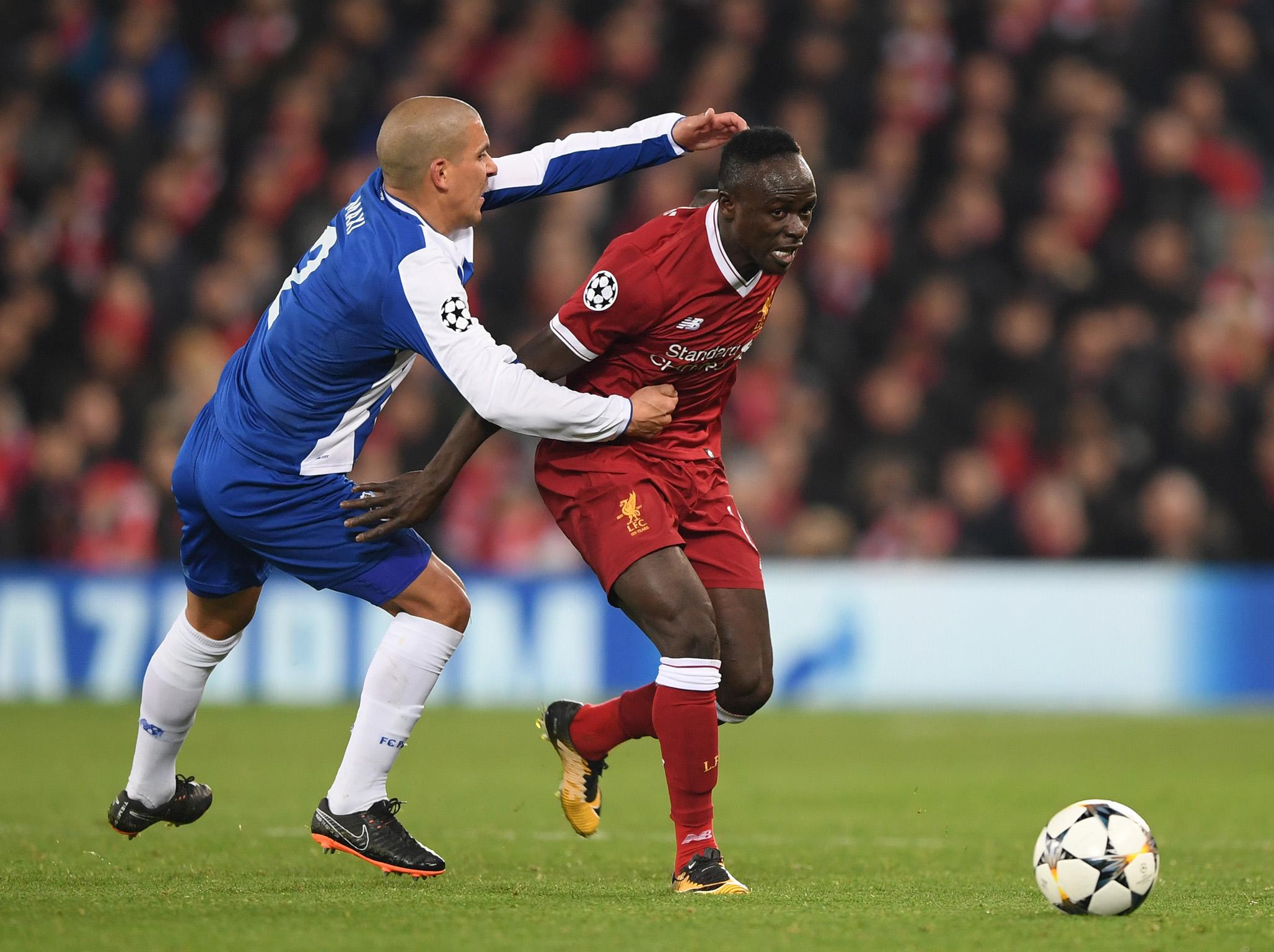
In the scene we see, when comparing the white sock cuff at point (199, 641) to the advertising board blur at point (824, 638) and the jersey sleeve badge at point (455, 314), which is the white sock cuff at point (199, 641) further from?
the advertising board blur at point (824, 638)

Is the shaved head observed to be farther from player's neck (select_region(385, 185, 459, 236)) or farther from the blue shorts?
the blue shorts

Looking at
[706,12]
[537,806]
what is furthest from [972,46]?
[537,806]

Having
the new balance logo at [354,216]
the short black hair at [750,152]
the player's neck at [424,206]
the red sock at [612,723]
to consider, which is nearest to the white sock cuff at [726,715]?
the red sock at [612,723]

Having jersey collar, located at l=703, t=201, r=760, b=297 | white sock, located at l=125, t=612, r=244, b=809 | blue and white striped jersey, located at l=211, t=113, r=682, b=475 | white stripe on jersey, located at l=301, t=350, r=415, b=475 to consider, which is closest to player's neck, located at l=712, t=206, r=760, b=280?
jersey collar, located at l=703, t=201, r=760, b=297

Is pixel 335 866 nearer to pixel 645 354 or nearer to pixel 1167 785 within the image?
pixel 645 354

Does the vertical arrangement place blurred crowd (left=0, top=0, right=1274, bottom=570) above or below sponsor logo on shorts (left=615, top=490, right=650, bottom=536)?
above

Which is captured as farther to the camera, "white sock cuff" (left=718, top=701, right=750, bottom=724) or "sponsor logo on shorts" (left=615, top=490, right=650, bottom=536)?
"white sock cuff" (left=718, top=701, right=750, bottom=724)

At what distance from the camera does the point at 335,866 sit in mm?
5500

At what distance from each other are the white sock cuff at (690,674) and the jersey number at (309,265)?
5.17 feet

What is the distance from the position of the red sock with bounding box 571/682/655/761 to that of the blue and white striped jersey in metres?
1.05

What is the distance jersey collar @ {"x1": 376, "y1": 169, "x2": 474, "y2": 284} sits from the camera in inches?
197

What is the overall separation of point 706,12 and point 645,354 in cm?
1036

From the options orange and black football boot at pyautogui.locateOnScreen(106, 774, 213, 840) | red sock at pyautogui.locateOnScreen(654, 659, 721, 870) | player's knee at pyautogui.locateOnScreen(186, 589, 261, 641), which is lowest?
orange and black football boot at pyautogui.locateOnScreen(106, 774, 213, 840)

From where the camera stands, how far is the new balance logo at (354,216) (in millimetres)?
5109
